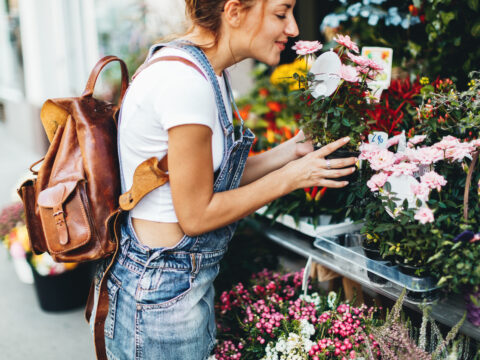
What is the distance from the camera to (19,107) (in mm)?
7473

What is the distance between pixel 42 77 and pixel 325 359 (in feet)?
20.0

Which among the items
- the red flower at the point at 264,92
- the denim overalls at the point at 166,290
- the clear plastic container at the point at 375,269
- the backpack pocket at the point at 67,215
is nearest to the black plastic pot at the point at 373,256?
the clear plastic container at the point at 375,269

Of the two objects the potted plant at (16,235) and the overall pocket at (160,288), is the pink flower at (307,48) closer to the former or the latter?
the overall pocket at (160,288)

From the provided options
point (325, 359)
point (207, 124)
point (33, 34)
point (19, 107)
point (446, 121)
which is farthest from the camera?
point (19, 107)

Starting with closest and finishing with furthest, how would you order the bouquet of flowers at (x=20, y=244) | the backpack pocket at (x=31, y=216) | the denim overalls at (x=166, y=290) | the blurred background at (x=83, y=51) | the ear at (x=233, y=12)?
the ear at (x=233, y=12), the denim overalls at (x=166, y=290), the backpack pocket at (x=31, y=216), the blurred background at (x=83, y=51), the bouquet of flowers at (x=20, y=244)

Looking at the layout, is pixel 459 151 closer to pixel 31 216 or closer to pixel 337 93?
pixel 337 93

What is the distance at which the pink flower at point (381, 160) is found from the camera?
4.25 feet

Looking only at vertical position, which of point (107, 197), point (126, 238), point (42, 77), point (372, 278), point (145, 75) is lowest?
point (42, 77)

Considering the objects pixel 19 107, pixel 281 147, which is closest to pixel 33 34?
pixel 19 107

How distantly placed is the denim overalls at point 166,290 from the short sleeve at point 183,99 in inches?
4.6

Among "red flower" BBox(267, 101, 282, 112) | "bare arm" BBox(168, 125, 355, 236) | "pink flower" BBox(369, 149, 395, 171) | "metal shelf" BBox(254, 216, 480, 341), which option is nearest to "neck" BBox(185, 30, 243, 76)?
"bare arm" BBox(168, 125, 355, 236)

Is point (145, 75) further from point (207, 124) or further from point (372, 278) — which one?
point (372, 278)

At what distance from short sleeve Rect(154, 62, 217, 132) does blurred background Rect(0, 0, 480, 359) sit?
47 centimetres

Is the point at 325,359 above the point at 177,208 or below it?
below
